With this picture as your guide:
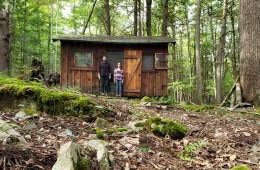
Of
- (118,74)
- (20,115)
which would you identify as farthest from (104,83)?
(20,115)

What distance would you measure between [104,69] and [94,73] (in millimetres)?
1405

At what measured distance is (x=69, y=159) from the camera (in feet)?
8.25

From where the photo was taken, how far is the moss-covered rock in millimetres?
4930

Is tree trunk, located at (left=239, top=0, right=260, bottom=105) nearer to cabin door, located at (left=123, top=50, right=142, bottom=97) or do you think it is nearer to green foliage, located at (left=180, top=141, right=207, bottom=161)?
green foliage, located at (left=180, top=141, right=207, bottom=161)

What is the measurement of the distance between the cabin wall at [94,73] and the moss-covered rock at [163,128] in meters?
12.9

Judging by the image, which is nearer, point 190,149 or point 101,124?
point 190,149

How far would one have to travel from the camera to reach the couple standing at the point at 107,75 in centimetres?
1689

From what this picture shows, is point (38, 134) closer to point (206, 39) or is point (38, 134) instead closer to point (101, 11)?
point (101, 11)

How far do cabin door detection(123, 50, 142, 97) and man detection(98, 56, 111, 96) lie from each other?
1.27 m

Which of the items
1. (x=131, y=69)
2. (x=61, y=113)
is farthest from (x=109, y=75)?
(x=61, y=113)

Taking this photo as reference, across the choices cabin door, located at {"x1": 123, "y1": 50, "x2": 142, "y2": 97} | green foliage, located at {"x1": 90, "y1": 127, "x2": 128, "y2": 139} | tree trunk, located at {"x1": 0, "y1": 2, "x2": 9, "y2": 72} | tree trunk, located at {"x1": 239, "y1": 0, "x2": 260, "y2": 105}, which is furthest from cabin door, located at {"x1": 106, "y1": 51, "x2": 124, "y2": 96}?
green foliage, located at {"x1": 90, "y1": 127, "x2": 128, "y2": 139}

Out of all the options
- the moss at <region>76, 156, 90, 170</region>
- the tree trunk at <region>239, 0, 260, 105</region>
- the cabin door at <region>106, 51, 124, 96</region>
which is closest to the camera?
the moss at <region>76, 156, 90, 170</region>

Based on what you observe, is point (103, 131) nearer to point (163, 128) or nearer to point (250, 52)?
point (163, 128)

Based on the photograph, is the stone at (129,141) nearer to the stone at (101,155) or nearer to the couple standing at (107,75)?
the stone at (101,155)
